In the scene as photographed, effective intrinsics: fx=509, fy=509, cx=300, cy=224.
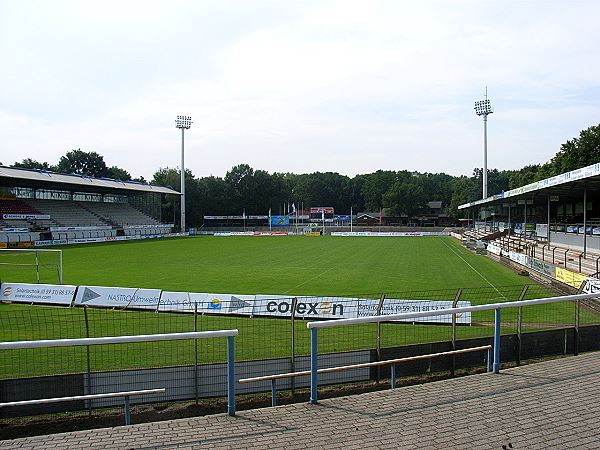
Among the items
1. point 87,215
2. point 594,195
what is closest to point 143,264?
point 594,195

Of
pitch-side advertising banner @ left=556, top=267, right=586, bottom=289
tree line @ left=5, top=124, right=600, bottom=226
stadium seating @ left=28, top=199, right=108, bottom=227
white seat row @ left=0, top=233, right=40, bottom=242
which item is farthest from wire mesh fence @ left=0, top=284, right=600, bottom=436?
tree line @ left=5, top=124, right=600, bottom=226

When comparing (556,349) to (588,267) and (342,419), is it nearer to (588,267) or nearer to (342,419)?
(342,419)

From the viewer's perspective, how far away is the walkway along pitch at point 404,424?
5.05m

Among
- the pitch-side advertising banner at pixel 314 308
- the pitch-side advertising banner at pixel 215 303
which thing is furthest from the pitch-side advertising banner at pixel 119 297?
the pitch-side advertising banner at pixel 314 308

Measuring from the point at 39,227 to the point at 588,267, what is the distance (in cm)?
5484

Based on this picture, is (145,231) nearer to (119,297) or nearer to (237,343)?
(119,297)

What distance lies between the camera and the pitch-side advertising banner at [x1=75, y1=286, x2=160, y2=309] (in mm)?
17281

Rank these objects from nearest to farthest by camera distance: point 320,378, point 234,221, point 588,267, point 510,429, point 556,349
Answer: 1. point 510,429
2. point 320,378
3. point 556,349
4. point 588,267
5. point 234,221

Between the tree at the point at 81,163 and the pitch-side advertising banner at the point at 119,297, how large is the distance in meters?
114

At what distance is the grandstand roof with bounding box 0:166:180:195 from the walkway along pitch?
57.3m

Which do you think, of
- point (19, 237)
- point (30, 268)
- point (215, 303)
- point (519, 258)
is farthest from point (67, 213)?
point (215, 303)

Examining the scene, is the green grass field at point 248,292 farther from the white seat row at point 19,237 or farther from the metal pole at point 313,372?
the white seat row at point 19,237

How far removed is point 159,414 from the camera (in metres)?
7.41

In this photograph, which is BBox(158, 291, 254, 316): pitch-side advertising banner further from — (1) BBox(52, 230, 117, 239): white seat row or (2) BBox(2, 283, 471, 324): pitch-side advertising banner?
(1) BBox(52, 230, 117, 239): white seat row
